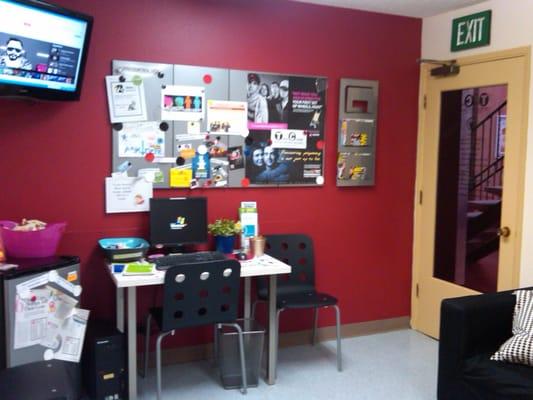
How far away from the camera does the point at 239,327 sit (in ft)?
10.5

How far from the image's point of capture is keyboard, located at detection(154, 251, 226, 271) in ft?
10.2

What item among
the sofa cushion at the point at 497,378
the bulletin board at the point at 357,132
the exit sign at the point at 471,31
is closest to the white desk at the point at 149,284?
the bulletin board at the point at 357,132

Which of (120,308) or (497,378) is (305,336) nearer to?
(120,308)

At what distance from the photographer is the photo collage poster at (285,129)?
12.2 ft

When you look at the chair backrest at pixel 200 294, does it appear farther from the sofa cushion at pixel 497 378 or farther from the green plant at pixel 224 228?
the sofa cushion at pixel 497 378

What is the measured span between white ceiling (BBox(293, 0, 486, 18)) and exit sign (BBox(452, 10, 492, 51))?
10 centimetres

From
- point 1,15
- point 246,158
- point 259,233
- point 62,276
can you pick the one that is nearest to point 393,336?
point 259,233

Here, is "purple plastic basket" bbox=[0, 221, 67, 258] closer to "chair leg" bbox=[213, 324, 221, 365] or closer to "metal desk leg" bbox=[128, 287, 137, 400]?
"metal desk leg" bbox=[128, 287, 137, 400]

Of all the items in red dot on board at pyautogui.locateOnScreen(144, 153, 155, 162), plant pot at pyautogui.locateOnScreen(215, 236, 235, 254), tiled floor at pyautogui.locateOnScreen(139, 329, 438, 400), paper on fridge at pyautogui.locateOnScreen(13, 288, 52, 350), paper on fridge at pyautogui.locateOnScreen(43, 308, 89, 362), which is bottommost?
tiled floor at pyautogui.locateOnScreen(139, 329, 438, 400)

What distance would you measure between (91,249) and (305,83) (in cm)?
187

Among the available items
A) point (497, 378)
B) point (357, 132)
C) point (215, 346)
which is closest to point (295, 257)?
point (215, 346)

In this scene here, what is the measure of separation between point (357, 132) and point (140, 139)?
1630mm

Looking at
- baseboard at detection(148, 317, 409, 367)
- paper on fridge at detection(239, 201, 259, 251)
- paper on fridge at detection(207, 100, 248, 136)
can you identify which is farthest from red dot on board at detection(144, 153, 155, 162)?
baseboard at detection(148, 317, 409, 367)

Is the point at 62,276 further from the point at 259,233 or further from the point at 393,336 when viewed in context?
the point at 393,336
